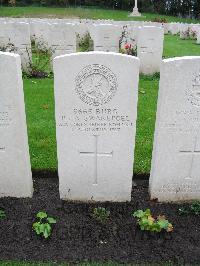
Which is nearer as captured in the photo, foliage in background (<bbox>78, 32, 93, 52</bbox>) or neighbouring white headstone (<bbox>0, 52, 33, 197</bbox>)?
neighbouring white headstone (<bbox>0, 52, 33, 197</bbox>)

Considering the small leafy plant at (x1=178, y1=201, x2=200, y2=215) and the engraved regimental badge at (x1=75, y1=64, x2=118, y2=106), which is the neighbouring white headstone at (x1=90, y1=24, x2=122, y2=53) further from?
the small leafy plant at (x1=178, y1=201, x2=200, y2=215)

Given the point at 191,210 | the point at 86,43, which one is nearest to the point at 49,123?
the point at 191,210

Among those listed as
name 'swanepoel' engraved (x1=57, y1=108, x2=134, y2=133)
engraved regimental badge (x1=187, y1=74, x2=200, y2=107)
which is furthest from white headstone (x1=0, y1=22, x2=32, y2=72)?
engraved regimental badge (x1=187, y1=74, x2=200, y2=107)

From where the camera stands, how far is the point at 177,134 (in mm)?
3822

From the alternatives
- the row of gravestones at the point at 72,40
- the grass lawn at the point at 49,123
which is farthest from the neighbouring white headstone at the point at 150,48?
the grass lawn at the point at 49,123

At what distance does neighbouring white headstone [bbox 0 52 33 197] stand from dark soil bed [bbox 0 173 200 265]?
20 centimetres

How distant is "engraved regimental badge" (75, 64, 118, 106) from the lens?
3.52 meters

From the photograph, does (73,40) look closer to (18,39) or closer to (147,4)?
(18,39)

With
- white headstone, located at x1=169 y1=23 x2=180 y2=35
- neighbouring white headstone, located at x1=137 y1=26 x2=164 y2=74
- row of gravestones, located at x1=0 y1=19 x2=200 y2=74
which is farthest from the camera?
white headstone, located at x1=169 y1=23 x2=180 y2=35

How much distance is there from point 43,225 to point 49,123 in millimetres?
2936

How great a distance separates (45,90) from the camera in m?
8.32

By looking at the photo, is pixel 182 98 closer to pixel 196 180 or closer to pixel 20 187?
pixel 196 180

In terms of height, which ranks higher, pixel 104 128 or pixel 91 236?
pixel 104 128

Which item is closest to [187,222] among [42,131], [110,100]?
[110,100]
